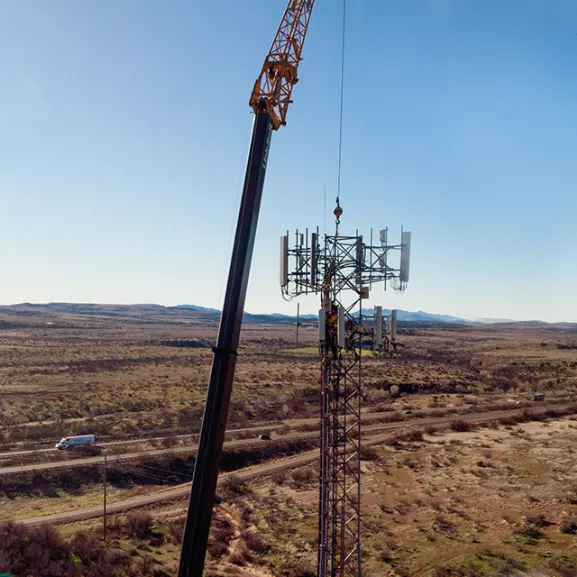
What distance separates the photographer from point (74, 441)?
37.8m

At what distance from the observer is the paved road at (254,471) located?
26.3 metres

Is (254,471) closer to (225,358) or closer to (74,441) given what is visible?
(74,441)

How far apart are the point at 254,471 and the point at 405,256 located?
25.5m

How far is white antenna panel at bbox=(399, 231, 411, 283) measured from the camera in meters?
14.9

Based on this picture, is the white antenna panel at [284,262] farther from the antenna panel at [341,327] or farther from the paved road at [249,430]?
the paved road at [249,430]

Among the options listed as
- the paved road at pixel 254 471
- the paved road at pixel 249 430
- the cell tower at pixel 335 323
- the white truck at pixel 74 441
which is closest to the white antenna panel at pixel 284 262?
the cell tower at pixel 335 323

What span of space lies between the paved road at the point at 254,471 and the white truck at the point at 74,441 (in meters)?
10.7

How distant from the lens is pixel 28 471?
105 feet

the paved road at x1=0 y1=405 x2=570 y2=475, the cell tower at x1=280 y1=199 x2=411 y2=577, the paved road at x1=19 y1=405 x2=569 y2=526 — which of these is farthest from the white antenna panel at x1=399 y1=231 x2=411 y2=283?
the paved road at x1=0 y1=405 x2=570 y2=475

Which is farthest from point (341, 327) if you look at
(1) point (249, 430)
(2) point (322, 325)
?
(1) point (249, 430)

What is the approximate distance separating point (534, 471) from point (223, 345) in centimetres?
2678

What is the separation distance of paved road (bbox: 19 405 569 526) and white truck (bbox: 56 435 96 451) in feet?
35.0

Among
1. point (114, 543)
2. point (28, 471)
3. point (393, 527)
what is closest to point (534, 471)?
point (393, 527)

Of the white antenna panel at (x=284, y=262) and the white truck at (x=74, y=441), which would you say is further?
the white truck at (x=74, y=441)
